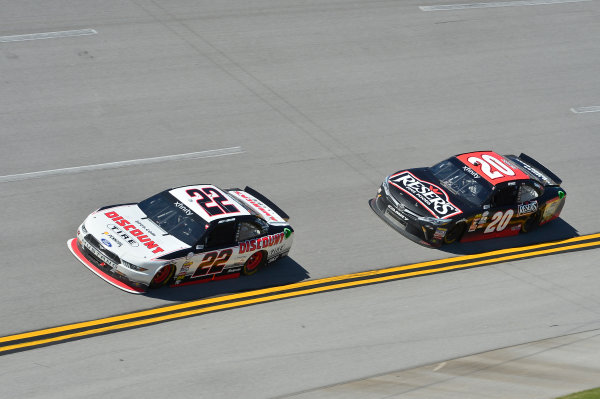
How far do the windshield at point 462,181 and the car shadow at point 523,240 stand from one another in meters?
0.92

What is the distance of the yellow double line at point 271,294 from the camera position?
43.9 feet

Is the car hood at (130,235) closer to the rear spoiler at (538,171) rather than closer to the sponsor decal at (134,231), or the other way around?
the sponsor decal at (134,231)

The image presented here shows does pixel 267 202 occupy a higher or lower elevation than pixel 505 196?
lower

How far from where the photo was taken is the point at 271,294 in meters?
15.3

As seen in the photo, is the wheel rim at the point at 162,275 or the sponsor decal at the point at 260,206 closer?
the wheel rim at the point at 162,275

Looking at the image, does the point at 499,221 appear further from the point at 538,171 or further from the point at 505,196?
the point at 538,171

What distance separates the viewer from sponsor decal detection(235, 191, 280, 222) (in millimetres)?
16297

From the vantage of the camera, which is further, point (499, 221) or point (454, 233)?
point (499, 221)

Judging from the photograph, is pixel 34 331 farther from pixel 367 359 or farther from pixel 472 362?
pixel 472 362

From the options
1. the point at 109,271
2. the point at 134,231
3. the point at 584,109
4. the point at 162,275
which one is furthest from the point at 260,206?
the point at 584,109

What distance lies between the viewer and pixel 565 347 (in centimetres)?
1463

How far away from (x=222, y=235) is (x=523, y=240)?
6895 millimetres

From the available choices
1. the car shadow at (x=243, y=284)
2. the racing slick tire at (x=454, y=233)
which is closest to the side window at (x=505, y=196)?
the racing slick tire at (x=454, y=233)

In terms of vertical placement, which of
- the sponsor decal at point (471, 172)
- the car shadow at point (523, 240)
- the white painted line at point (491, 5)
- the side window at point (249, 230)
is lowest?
the car shadow at point (523, 240)
